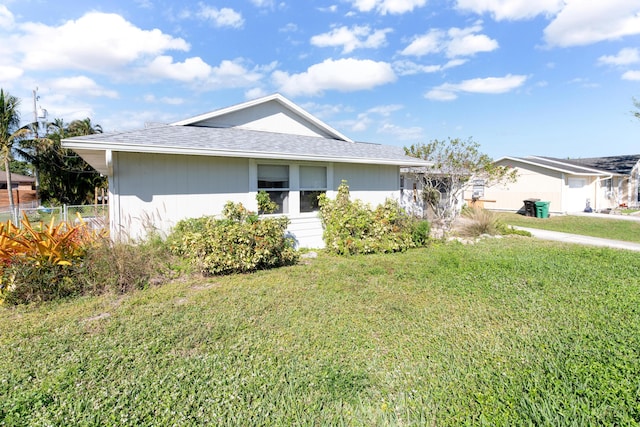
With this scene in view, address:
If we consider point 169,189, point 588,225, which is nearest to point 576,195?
point 588,225

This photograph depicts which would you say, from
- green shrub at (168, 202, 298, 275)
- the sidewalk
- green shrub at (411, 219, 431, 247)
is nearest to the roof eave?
green shrub at (168, 202, 298, 275)

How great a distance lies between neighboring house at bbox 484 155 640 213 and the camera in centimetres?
2050

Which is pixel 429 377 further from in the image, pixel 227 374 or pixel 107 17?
pixel 107 17

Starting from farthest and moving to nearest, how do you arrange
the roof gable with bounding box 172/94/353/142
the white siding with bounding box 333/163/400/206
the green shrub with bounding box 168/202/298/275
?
the white siding with bounding box 333/163/400/206 < the roof gable with bounding box 172/94/353/142 < the green shrub with bounding box 168/202/298/275

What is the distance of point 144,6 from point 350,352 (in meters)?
12.0

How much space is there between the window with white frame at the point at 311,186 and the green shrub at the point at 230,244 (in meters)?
2.00

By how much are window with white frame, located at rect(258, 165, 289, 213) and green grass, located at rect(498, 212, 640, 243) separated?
10828 millimetres

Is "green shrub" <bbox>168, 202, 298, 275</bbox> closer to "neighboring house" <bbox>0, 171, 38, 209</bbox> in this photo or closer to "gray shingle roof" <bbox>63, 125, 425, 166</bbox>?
"gray shingle roof" <bbox>63, 125, 425, 166</bbox>

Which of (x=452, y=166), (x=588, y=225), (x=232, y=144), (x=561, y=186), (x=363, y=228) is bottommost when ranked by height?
(x=588, y=225)

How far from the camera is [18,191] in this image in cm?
2741

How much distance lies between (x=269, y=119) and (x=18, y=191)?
2960cm

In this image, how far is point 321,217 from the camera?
983cm

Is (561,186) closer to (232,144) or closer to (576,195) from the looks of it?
(576,195)

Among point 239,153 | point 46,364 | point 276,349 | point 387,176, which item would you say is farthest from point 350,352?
point 387,176
